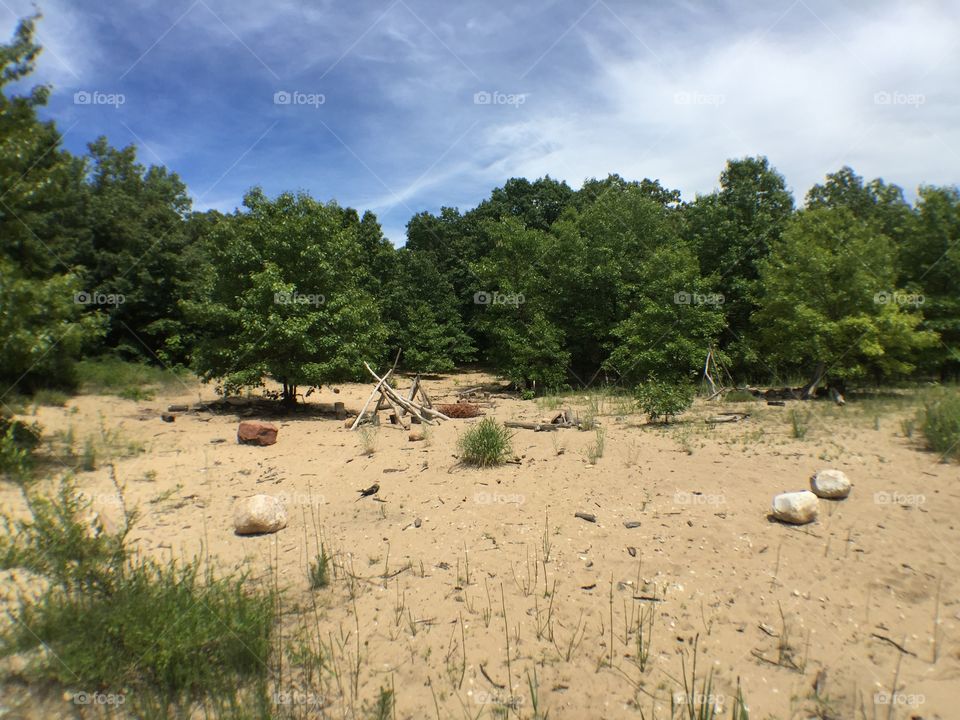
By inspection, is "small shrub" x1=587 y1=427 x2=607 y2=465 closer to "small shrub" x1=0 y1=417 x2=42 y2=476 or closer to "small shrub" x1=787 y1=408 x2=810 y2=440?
"small shrub" x1=787 y1=408 x2=810 y2=440

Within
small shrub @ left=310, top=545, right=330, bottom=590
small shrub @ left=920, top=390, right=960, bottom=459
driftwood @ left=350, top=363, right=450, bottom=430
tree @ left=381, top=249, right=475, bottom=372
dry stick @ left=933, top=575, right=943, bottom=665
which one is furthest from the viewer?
tree @ left=381, top=249, right=475, bottom=372

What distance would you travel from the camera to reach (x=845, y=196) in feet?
97.7

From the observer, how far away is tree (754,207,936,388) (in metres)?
13.8

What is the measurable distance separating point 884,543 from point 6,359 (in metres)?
10.7

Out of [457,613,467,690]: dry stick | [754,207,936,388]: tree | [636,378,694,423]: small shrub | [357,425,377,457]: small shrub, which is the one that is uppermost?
[754,207,936,388]: tree

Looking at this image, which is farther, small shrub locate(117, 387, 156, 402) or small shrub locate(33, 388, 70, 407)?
small shrub locate(117, 387, 156, 402)

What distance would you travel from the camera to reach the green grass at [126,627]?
345 cm

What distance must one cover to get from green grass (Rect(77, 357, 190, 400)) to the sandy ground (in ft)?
32.4

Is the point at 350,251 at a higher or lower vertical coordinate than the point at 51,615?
higher

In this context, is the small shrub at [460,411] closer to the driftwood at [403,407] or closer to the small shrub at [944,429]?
the driftwood at [403,407]

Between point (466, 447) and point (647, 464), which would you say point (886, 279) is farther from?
point (466, 447)

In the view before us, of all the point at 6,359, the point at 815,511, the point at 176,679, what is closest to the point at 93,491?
the point at 6,359

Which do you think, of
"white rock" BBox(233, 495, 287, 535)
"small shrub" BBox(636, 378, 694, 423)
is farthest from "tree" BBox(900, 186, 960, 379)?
"white rock" BBox(233, 495, 287, 535)

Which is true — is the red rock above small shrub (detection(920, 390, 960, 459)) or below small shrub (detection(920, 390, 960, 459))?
below
